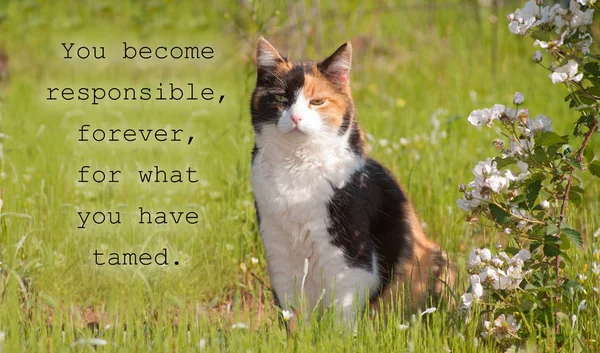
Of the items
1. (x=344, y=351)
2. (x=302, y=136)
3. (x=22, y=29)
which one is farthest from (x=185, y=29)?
(x=344, y=351)

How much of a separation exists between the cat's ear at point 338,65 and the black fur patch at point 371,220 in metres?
0.45

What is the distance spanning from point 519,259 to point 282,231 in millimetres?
1106

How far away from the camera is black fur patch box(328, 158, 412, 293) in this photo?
11.3 feet

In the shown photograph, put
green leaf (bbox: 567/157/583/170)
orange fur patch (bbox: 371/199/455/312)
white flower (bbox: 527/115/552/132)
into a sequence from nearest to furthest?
green leaf (bbox: 567/157/583/170), white flower (bbox: 527/115/552/132), orange fur patch (bbox: 371/199/455/312)

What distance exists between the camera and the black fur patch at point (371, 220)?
11.3ft

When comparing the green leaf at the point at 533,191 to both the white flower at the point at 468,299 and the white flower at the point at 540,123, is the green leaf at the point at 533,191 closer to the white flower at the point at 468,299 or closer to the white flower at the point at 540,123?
the white flower at the point at 540,123

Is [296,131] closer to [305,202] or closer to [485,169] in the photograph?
[305,202]

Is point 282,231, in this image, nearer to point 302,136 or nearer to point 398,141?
point 302,136

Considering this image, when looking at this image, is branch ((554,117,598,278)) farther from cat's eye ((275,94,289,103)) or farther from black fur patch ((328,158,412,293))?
cat's eye ((275,94,289,103))

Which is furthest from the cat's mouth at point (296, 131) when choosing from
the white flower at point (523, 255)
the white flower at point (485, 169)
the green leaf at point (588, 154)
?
the green leaf at point (588, 154)

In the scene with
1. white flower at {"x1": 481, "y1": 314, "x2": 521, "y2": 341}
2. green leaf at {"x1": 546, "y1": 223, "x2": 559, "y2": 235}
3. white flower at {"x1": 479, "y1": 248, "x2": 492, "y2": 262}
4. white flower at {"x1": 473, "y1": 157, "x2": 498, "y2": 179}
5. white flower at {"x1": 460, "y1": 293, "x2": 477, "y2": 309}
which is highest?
white flower at {"x1": 473, "y1": 157, "x2": 498, "y2": 179}

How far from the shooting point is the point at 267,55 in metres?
3.64

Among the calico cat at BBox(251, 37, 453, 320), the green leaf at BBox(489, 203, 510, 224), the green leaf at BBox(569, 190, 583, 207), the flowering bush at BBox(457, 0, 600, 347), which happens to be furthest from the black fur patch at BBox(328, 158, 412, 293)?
the green leaf at BBox(569, 190, 583, 207)

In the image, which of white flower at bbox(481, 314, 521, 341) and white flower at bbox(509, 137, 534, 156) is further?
white flower at bbox(481, 314, 521, 341)
